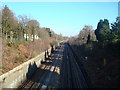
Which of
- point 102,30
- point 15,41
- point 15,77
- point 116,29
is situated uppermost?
point 102,30

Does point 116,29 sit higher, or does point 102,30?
point 102,30

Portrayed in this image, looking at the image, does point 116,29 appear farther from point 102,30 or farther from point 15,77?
point 15,77

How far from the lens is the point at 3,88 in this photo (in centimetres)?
1358

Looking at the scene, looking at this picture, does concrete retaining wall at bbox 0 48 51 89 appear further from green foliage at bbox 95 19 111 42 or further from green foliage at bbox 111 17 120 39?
green foliage at bbox 95 19 111 42

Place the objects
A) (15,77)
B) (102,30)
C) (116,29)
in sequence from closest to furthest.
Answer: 1. (15,77)
2. (116,29)
3. (102,30)

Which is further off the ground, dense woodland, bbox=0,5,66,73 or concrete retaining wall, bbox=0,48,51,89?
dense woodland, bbox=0,5,66,73

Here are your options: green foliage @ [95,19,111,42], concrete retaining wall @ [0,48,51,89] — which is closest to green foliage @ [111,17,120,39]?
green foliage @ [95,19,111,42]

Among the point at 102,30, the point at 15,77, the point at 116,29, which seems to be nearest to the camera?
the point at 15,77

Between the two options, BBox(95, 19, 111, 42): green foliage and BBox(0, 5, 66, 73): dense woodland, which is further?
BBox(95, 19, 111, 42): green foliage

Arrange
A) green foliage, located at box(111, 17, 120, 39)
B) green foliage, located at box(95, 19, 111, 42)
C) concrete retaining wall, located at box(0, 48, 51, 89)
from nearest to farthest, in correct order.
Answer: concrete retaining wall, located at box(0, 48, 51, 89), green foliage, located at box(111, 17, 120, 39), green foliage, located at box(95, 19, 111, 42)

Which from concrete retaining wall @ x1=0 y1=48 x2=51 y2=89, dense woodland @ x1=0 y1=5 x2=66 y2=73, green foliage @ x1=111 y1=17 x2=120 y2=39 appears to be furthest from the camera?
green foliage @ x1=111 y1=17 x2=120 y2=39

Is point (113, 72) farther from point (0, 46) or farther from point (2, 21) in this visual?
point (2, 21)

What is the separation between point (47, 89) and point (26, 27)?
1095 inches

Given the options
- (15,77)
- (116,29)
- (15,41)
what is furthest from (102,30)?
(15,77)
